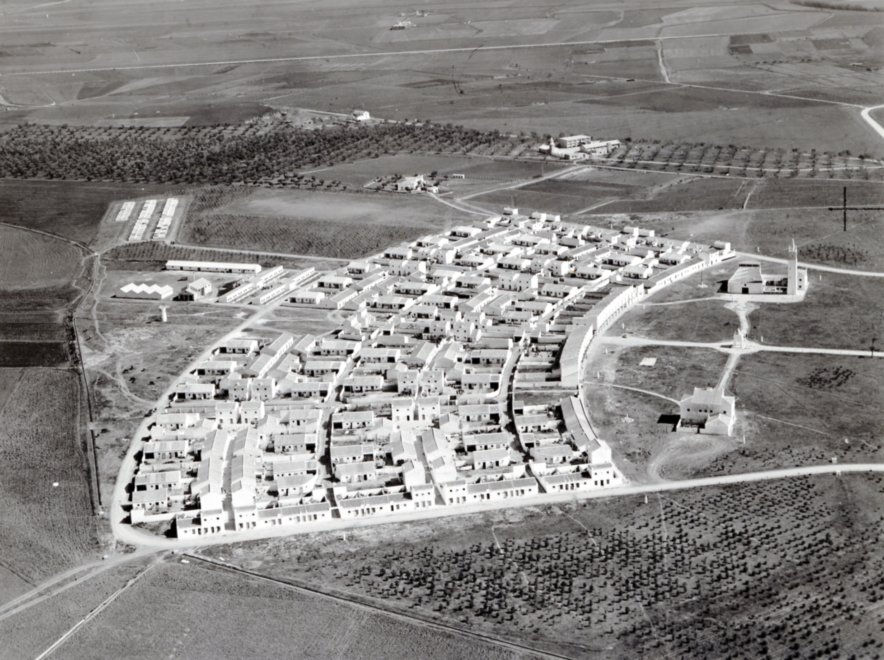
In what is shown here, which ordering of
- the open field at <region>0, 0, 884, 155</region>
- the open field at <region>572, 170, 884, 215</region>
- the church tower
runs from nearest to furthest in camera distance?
1. the church tower
2. the open field at <region>572, 170, 884, 215</region>
3. the open field at <region>0, 0, 884, 155</region>

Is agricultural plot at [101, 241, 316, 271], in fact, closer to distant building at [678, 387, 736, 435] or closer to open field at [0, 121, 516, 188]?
open field at [0, 121, 516, 188]

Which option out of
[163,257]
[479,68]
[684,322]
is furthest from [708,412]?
[479,68]

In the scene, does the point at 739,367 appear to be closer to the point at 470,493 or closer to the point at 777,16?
the point at 470,493

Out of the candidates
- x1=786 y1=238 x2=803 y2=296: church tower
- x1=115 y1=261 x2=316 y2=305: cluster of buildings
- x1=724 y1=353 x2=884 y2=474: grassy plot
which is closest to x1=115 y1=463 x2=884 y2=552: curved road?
x1=724 y1=353 x2=884 y2=474: grassy plot

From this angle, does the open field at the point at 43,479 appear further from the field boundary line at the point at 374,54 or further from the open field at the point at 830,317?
the field boundary line at the point at 374,54

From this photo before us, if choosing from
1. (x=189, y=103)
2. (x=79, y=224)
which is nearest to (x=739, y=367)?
(x=79, y=224)

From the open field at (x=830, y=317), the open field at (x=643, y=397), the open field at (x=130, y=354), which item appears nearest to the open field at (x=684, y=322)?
the open field at (x=830, y=317)
